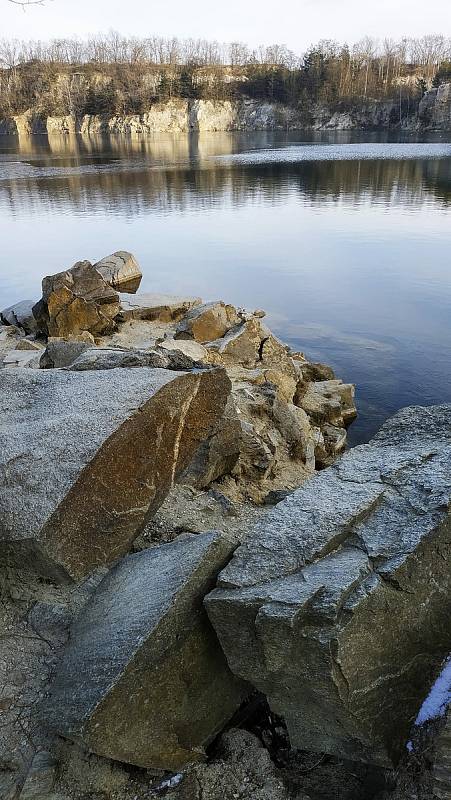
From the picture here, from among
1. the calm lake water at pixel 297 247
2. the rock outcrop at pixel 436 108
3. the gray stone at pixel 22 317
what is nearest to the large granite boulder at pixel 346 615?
the calm lake water at pixel 297 247

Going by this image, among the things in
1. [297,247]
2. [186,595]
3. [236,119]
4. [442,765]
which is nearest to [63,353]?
[186,595]

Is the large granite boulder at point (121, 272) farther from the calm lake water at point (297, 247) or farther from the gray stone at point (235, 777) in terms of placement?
the gray stone at point (235, 777)

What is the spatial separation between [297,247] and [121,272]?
381 inches

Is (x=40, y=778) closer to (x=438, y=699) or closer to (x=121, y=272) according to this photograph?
(x=438, y=699)

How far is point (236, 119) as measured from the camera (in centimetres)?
13562

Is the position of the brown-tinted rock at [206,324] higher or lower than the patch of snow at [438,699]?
lower

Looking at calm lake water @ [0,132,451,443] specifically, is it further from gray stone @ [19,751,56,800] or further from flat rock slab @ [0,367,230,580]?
gray stone @ [19,751,56,800]

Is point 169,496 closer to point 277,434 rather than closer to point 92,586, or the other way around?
point 92,586

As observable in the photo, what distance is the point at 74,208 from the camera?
32844 millimetres

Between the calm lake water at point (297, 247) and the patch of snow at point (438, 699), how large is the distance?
8.15m

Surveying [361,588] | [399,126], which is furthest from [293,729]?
[399,126]

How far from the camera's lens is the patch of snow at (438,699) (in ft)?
10.1

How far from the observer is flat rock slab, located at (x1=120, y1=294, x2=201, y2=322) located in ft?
45.1

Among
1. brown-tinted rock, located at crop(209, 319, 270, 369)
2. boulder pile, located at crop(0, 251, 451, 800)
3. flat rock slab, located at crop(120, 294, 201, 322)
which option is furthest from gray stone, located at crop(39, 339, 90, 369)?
flat rock slab, located at crop(120, 294, 201, 322)
